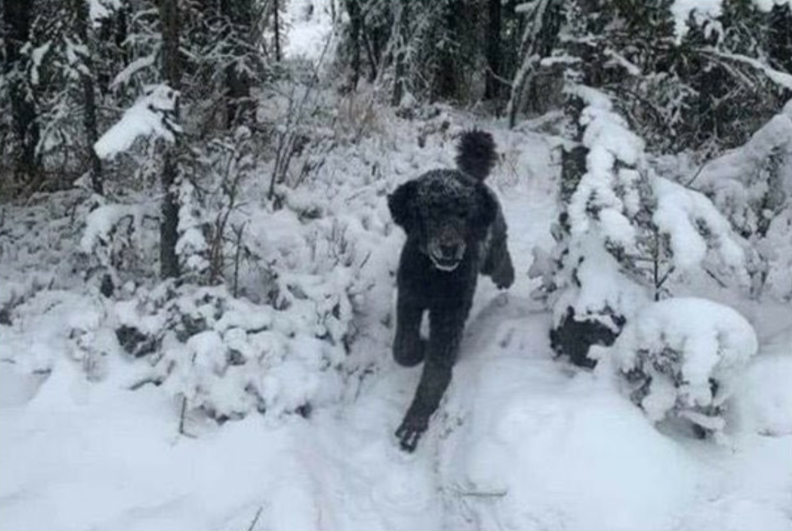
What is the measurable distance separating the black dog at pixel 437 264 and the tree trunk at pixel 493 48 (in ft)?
29.3

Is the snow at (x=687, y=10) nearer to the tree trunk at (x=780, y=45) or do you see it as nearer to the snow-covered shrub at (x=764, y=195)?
the snow-covered shrub at (x=764, y=195)

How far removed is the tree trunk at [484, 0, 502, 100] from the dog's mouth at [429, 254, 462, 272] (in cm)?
935

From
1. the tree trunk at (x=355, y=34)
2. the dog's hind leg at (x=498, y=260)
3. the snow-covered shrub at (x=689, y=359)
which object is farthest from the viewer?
the tree trunk at (x=355, y=34)

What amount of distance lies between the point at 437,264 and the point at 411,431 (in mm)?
924

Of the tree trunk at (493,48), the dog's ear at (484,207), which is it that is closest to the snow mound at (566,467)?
the dog's ear at (484,207)

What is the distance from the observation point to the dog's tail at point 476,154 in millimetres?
5562

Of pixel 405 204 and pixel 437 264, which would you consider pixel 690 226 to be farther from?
pixel 405 204

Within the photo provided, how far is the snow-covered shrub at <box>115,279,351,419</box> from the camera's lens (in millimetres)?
4027

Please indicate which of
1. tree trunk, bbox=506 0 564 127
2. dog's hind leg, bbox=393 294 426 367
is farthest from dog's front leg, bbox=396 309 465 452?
tree trunk, bbox=506 0 564 127

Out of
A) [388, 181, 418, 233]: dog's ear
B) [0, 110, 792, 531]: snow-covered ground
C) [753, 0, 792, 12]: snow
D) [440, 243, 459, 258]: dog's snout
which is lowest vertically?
[0, 110, 792, 531]: snow-covered ground

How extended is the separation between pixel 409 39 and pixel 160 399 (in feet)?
27.3

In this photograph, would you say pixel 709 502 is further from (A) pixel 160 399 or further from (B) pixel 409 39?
(B) pixel 409 39

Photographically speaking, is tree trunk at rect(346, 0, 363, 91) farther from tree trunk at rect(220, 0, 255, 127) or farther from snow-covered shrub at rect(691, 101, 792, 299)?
snow-covered shrub at rect(691, 101, 792, 299)

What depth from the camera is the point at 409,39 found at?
449 inches
